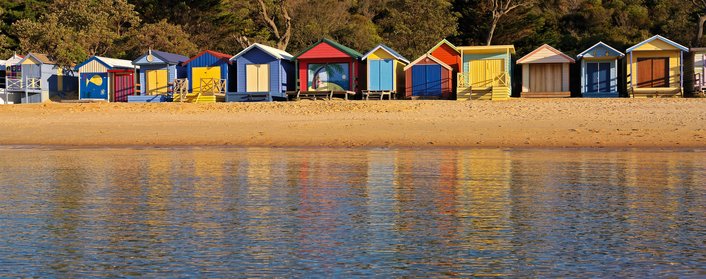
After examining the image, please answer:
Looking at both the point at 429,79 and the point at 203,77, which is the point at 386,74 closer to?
the point at 429,79

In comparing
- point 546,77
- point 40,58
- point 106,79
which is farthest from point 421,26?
point 40,58

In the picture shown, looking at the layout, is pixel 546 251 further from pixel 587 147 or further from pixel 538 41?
pixel 538 41

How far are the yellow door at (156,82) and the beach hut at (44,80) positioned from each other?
23.7 ft

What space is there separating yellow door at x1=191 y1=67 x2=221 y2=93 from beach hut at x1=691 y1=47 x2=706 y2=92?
2415 cm

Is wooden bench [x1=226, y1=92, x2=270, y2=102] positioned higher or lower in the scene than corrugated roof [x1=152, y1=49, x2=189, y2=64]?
lower

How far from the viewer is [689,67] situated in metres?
42.8

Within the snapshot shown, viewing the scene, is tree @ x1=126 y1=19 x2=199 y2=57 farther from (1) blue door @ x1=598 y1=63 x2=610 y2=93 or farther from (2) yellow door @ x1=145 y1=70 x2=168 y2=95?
(1) blue door @ x1=598 y1=63 x2=610 y2=93

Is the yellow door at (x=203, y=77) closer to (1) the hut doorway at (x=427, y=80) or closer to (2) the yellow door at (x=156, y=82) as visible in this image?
(2) the yellow door at (x=156, y=82)

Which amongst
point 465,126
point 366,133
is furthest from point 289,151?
point 465,126

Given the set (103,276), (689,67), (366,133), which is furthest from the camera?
(689,67)

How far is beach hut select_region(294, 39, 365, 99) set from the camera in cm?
4378

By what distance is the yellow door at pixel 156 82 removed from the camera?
46.4 m

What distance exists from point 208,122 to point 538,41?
3103cm

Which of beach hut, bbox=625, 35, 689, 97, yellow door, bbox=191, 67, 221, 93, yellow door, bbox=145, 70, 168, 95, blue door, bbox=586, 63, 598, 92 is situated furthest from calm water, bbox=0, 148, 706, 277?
yellow door, bbox=145, 70, 168, 95
